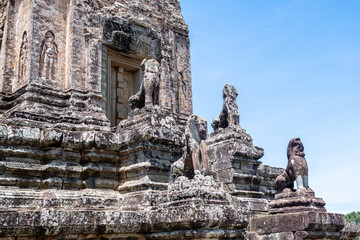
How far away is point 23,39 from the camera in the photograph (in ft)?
38.3

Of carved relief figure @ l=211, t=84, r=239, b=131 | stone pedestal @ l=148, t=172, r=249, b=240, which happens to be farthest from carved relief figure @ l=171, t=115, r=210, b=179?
carved relief figure @ l=211, t=84, r=239, b=131

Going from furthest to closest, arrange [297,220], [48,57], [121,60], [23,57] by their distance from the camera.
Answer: [121,60] < [23,57] < [48,57] < [297,220]

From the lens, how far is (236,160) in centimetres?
1177

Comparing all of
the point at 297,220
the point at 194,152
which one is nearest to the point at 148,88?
the point at 194,152

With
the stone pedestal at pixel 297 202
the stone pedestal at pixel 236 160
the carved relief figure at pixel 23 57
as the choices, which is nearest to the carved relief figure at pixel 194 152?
the stone pedestal at pixel 297 202

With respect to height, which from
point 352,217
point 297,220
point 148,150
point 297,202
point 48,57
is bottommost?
point 352,217

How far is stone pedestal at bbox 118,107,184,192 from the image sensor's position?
29.9 ft

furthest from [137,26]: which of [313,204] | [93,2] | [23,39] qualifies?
[313,204]

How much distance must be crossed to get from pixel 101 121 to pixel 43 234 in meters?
4.81

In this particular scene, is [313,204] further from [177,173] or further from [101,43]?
[101,43]

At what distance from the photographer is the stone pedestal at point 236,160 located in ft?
38.0

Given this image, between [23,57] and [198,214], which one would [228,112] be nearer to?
[23,57]

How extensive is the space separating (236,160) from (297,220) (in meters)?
3.35

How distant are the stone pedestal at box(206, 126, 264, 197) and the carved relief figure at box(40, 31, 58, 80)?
206 inches
